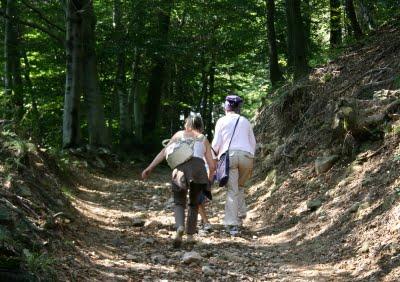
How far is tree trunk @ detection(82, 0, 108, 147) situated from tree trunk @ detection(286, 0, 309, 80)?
605 cm

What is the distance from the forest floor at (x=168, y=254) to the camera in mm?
5492

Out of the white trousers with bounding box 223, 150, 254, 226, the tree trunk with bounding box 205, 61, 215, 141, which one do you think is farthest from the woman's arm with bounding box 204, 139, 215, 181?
the tree trunk with bounding box 205, 61, 215, 141

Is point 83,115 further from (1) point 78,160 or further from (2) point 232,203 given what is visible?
(2) point 232,203

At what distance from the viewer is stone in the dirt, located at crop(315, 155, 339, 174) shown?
877 centimetres

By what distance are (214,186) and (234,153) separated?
5.46 meters

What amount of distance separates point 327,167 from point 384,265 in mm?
3661

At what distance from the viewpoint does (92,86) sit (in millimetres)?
16453

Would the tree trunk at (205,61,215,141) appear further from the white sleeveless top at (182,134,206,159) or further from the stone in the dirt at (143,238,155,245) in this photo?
the stone in the dirt at (143,238,155,245)

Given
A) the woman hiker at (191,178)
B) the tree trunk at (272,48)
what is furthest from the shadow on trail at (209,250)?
the tree trunk at (272,48)

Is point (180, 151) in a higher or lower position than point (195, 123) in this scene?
lower

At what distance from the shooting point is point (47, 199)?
7.25 metres

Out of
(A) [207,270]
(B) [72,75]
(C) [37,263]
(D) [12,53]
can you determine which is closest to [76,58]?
(B) [72,75]

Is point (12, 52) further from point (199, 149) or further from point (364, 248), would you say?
point (364, 248)

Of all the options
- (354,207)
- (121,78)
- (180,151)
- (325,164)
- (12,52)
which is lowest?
(354,207)
